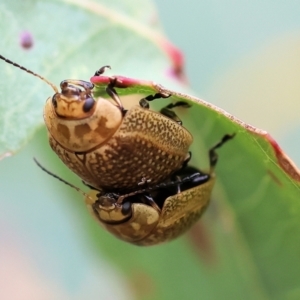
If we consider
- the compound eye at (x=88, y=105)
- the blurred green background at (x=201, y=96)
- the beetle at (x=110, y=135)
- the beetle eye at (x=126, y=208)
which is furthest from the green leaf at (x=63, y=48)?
the blurred green background at (x=201, y=96)

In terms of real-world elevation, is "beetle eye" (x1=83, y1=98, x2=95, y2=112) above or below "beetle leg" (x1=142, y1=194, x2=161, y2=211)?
above

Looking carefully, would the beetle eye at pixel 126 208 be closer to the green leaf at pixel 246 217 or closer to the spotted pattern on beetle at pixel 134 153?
the spotted pattern on beetle at pixel 134 153

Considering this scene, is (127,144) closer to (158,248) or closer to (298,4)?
(158,248)

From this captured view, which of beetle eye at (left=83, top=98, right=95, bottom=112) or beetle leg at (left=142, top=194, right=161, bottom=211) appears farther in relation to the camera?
beetle leg at (left=142, top=194, right=161, bottom=211)

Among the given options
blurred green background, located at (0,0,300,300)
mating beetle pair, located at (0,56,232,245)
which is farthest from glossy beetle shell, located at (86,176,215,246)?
blurred green background, located at (0,0,300,300)

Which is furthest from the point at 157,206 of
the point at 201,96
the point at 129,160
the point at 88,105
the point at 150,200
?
the point at 201,96

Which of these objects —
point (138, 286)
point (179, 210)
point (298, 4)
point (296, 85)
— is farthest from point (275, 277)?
point (298, 4)

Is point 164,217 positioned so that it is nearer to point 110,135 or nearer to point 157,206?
point 157,206

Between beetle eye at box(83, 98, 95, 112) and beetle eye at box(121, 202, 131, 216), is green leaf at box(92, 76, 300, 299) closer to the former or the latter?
beetle eye at box(83, 98, 95, 112)
